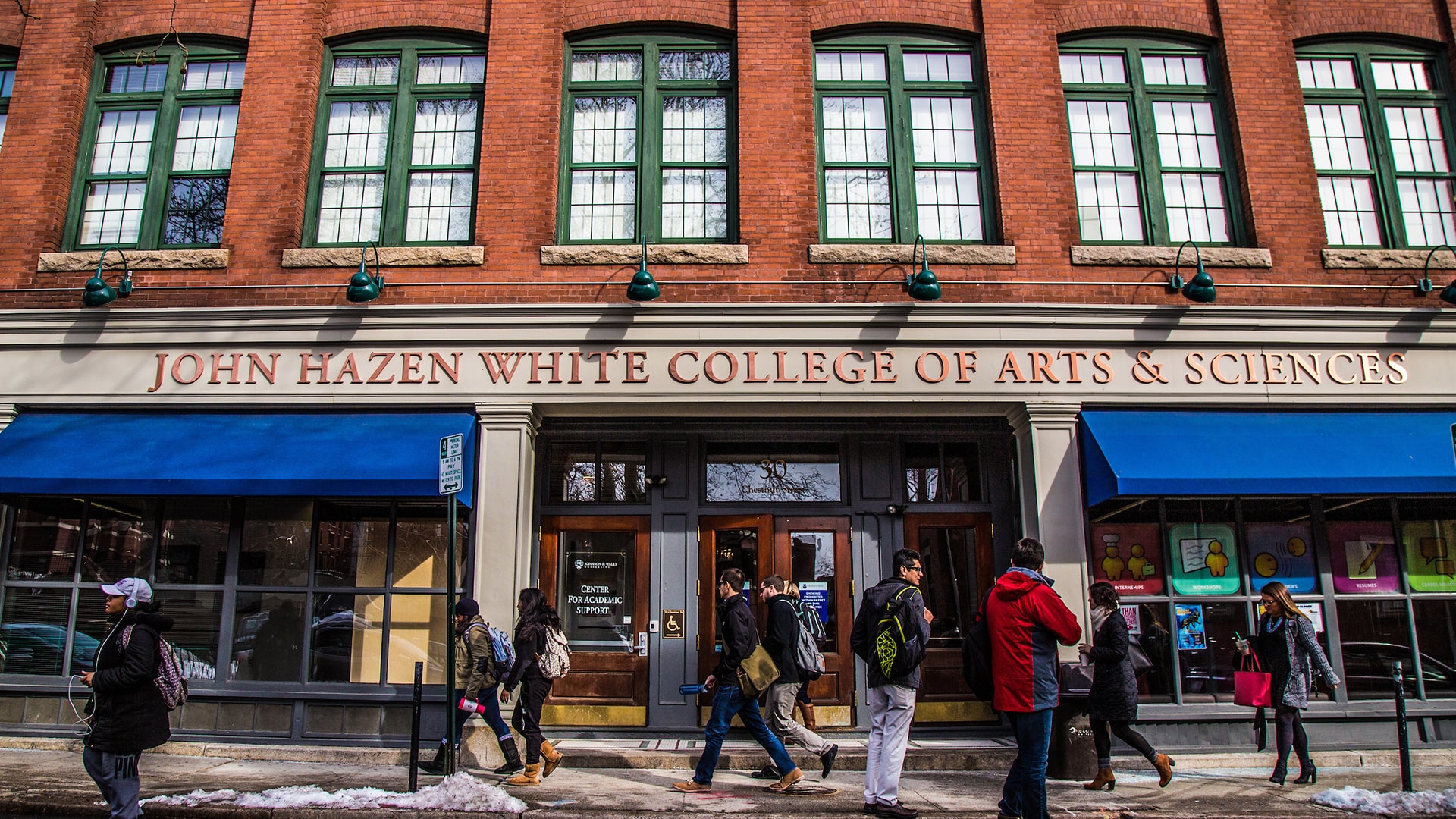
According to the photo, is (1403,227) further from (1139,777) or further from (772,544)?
(772,544)

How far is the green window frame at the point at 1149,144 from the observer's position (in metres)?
10.5

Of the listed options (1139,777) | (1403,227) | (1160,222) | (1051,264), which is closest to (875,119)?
(1051,264)

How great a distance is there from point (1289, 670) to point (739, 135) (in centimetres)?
752

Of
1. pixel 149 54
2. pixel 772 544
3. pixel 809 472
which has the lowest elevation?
pixel 772 544

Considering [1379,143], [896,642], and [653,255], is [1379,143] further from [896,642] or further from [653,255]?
[896,642]

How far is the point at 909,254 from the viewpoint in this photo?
396 inches

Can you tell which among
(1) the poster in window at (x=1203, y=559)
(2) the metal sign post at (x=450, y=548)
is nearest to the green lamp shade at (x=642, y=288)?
(2) the metal sign post at (x=450, y=548)

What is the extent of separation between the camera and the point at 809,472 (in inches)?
417

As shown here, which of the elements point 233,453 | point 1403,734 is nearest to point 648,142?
point 233,453

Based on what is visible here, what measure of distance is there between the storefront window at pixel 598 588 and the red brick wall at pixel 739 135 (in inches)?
105

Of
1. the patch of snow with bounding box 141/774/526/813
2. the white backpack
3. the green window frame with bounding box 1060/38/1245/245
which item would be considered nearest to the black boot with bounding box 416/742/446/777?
the patch of snow with bounding box 141/774/526/813

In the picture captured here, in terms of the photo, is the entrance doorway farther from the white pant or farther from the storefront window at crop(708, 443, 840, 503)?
the white pant

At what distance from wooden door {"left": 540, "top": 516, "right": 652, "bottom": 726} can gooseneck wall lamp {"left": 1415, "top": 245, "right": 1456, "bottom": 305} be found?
8713 millimetres

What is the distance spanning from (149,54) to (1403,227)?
47.9 feet
